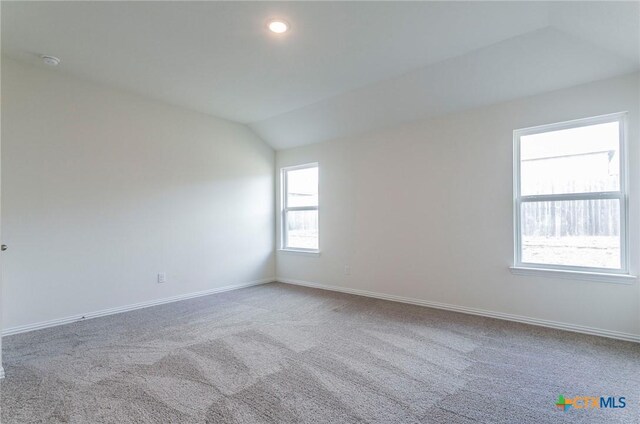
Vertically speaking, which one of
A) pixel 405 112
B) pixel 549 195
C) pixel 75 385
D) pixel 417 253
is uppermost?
pixel 405 112

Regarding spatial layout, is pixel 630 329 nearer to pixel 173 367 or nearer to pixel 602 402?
pixel 602 402

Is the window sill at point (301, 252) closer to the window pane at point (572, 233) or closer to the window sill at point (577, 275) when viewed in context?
the window sill at point (577, 275)

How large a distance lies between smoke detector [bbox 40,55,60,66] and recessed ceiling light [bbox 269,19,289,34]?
7.05 ft

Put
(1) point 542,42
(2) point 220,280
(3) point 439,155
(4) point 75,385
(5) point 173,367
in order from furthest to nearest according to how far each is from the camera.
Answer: (2) point 220,280 → (3) point 439,155 → (1) point 542,42 → (5) point 173,367 → (4) point 75,385

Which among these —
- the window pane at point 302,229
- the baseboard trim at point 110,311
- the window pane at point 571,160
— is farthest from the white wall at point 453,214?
the baseboard trim at point 110,311

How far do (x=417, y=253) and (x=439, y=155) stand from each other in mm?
1229

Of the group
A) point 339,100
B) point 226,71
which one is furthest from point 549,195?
point 226,71

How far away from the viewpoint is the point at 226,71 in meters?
3.24

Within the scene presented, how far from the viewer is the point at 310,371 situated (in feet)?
7.42

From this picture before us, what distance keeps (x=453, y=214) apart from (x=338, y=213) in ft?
5.46

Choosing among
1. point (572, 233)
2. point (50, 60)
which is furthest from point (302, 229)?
point (50, 60)

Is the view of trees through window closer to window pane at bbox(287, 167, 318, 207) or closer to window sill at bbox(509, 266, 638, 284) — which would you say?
window sill at bbox(509, 266, 638, 284)

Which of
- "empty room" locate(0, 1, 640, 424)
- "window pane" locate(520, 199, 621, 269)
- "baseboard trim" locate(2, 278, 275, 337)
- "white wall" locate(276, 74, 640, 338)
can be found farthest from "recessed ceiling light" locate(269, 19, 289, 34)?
"baseboard trim" locate(2, 278, 275, 337)

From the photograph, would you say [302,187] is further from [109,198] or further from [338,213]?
[109,198]
